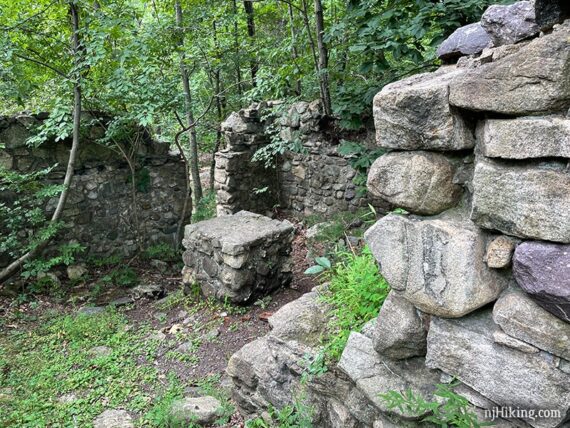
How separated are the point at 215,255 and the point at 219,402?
5.52 ft

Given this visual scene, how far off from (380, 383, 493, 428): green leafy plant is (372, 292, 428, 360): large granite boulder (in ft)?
0.47

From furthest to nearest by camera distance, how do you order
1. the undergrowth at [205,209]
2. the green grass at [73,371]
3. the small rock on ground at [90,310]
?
1. the undergrowth at [205,209]
2. the small rock on ground at [90,310]
3. the green grass at [73,371]

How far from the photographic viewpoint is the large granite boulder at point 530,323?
1172mm

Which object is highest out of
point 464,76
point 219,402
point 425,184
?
point 464,76

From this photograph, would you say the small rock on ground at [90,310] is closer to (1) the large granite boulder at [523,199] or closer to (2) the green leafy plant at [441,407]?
(2) the green leafy plant at [441,407]

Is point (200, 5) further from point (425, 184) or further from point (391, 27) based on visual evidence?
point (425, 184)

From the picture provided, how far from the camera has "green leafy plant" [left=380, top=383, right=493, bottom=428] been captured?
135cm

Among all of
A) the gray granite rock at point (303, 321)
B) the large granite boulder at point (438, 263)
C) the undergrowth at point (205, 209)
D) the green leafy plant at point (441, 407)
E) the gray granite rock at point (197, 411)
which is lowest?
the gray granite rock at point (197, 411)

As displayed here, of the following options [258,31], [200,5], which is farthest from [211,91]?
[200,5]

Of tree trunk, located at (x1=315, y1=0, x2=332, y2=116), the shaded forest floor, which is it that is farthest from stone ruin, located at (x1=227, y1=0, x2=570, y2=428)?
tree trunk, located at (x1=315, y1=0, x2=332, y2=116)

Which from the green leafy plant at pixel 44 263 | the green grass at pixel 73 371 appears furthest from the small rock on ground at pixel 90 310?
the green leafy plant at pixel 44 263

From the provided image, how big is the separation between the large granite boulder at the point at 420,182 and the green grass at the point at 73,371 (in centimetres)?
240

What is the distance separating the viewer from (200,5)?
6.29m

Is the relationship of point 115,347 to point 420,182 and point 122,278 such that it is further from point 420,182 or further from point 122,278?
point 420,182
